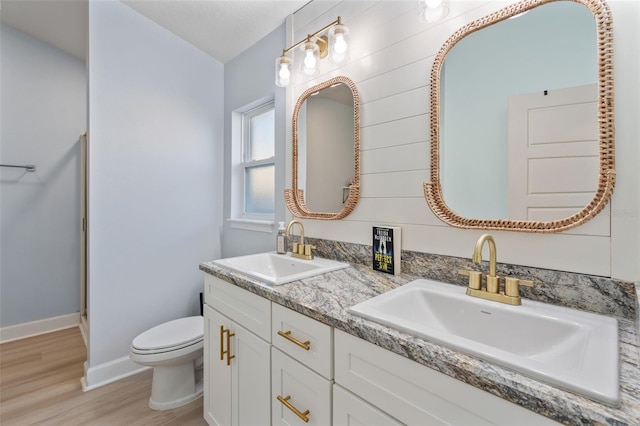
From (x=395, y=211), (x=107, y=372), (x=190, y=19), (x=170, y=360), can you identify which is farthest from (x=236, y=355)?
(x=190, y=19)

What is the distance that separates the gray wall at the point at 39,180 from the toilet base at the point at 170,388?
1814 millimetres

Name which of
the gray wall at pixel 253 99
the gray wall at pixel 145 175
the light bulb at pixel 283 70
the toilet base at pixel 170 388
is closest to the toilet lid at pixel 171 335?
the toilet base at pixel 170 388

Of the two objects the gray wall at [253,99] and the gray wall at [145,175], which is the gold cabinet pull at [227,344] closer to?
the gray wall at [253,99]

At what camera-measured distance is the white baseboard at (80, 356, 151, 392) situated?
184 cm

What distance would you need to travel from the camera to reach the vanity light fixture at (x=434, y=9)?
108cm

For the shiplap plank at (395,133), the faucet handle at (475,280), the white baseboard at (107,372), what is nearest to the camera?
the faucet handle at (475,280)

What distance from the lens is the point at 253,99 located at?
7.30ft

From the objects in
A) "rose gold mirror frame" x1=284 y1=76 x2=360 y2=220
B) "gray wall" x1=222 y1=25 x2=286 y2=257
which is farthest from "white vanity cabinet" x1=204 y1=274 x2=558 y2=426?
"gray wall" x1=222 y1=25 x2=286 y2=257

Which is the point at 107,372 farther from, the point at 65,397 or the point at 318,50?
the point at 318,50

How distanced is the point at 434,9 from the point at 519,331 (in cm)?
117

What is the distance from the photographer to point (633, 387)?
18.6 inches

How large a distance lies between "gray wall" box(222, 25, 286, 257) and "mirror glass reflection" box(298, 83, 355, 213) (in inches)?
9.8

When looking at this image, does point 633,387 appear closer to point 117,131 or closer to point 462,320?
point 462,320

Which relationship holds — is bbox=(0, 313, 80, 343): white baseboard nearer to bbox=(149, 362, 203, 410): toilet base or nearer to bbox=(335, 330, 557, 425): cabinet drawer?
bbox=(149, 362, 203, 410): toilet base
